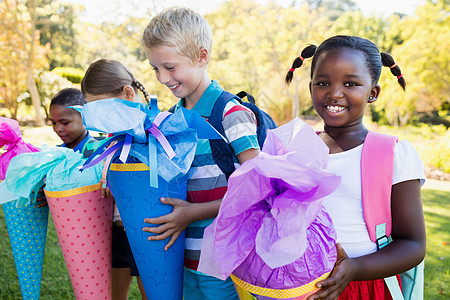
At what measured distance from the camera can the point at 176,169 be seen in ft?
4.43

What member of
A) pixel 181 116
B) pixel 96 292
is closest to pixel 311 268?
pixel 181 116

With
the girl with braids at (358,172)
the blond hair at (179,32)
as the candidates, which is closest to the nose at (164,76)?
the blond hair at (179,32)

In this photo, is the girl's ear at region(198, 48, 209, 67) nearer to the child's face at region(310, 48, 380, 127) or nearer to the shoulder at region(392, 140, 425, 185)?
the child's face at region(310, 48, 380, 127)

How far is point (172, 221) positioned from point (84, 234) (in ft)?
2.03

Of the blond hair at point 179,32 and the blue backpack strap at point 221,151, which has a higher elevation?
the blond hair at point 179,32

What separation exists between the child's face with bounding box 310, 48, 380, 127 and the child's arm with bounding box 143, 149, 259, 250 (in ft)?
1.11

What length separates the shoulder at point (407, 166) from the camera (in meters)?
1.25

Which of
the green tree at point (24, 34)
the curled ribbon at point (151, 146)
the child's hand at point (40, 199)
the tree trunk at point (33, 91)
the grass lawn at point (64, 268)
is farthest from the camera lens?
the tree trunk at point (33, 91)

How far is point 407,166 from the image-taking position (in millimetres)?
1260

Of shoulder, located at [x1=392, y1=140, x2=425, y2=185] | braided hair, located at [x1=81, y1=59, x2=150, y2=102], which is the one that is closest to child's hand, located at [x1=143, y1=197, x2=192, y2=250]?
shoulder, located at [x1=392, y1=140, x2=425, y2=185]

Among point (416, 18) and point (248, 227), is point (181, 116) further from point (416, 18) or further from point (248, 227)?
point (416, 18)

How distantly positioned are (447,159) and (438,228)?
4.94m

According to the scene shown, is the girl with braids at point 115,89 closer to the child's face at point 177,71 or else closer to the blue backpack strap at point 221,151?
the child's face at point 177,71

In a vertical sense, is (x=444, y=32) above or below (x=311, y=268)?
above
